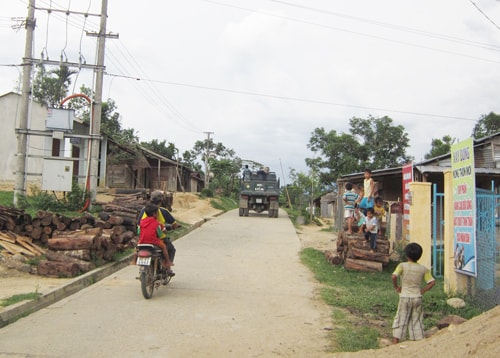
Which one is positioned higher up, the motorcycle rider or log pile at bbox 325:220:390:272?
the motorcycle rider

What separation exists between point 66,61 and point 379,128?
83.8ft

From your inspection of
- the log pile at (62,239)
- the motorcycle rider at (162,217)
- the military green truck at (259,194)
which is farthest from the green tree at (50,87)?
the motorcycle rider at (162,217)

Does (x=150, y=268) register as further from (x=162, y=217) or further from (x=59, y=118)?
(x=59, y=118)

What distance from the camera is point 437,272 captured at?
9531 millimetres

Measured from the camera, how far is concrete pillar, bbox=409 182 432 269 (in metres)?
9.20

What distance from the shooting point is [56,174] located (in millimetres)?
14305

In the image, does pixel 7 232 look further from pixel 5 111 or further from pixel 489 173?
pixel 5 111

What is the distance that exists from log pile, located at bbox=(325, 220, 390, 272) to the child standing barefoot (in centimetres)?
475

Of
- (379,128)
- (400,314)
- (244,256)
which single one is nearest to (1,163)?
(244,256)

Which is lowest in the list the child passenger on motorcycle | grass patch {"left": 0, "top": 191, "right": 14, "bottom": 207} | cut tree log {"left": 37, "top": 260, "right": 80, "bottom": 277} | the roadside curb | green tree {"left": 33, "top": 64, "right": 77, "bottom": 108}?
the roadside curb

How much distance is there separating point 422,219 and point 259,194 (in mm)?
18641

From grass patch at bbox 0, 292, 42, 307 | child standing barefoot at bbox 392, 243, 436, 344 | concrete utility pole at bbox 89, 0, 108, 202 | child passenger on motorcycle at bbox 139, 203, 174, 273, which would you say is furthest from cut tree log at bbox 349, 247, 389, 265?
concrete utility pole at bbox 89, 0, 108, 202

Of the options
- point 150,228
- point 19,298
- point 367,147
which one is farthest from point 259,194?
point 19,298

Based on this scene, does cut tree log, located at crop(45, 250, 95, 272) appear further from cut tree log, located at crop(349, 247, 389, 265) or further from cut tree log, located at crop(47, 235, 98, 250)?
cut tree log, located at crop(349, 247, 389, 265)
